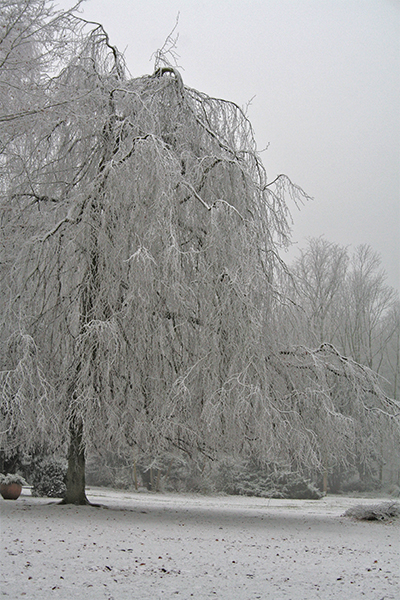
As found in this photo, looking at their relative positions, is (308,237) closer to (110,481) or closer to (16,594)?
(110,481)

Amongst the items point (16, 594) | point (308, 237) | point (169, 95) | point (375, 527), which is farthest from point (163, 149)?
point (308, 237)

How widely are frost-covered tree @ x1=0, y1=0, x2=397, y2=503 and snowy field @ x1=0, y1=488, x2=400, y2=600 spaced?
96 cm

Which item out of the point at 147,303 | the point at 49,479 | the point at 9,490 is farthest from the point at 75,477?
the point at 49,479

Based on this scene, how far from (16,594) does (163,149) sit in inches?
211

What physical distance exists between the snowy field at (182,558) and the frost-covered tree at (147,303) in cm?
96

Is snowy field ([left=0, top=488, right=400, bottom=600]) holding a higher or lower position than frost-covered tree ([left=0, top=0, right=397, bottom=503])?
lower

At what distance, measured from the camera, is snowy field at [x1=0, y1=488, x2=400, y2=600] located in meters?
4.16

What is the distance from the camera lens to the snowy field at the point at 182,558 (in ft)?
13.6

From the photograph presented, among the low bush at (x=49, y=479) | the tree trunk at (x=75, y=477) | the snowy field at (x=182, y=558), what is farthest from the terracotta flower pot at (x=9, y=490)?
the tree trunk at (x=75, y=477)

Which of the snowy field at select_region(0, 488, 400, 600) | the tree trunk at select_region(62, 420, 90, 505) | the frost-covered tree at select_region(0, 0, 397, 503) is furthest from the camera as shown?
the tree trunk at select_region(62, 420, 90, 505)

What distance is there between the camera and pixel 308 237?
71.1ft

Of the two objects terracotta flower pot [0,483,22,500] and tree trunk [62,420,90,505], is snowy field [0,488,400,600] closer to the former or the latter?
tree trunk [62,420,90,505]

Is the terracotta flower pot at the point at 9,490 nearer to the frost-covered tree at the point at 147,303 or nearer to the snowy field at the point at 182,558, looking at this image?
the snowy field at the point at 182,558

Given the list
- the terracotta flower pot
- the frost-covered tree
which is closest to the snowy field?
the frost-covered tree
